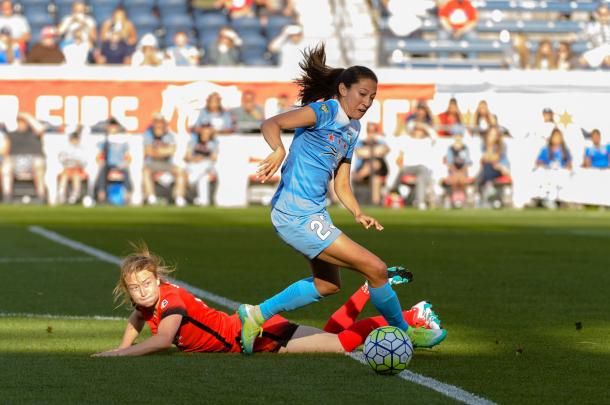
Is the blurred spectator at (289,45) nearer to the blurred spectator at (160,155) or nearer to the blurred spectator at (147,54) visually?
the blurred spectator at (147,54)

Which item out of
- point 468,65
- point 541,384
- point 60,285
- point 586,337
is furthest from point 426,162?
point 541,384

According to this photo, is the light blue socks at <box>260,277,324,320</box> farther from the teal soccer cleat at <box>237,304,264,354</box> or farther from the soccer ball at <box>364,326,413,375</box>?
the soccer ball at <box>364,326,413,375</box>

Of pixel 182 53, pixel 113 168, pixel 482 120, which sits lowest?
pixel 113 168

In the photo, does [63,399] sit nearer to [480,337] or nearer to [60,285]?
[480,337]

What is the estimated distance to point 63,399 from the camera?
612 cm

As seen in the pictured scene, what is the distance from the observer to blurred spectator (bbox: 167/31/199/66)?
29281mm

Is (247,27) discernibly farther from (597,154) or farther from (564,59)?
(597,154)

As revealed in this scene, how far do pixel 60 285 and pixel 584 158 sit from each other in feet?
56.7

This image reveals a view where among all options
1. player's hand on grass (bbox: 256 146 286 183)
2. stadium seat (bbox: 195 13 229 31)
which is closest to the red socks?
player's hand on grass (bbox: 256 146 286 183)

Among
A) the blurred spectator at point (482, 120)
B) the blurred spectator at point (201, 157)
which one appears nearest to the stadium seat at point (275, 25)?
the blurred spectator at point (201, 157)

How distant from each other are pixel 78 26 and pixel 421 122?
739 centimetres

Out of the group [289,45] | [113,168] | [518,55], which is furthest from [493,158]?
[113,168]

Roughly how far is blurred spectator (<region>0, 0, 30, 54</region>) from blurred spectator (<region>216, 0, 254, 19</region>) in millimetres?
5160

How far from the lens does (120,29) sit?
2955 cm
